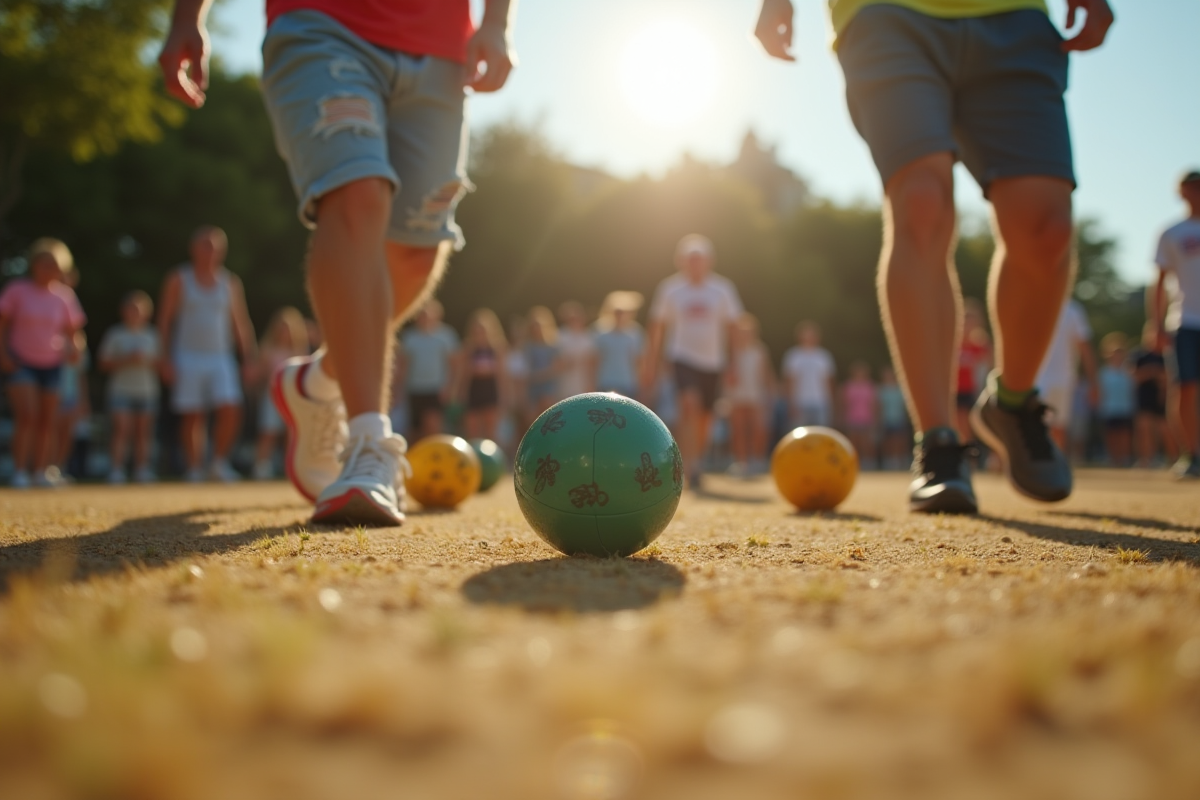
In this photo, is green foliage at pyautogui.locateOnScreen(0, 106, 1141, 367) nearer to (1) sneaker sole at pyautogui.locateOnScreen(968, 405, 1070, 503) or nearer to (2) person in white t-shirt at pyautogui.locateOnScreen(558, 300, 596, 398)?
(2) person in white t-shirt at pyautogui.locateOnScreen(558, 300, 596, 398)

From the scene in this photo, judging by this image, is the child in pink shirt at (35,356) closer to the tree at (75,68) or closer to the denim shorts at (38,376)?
the denim shorts at (38,376)

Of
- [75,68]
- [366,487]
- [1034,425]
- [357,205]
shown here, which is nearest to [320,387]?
[357,205]

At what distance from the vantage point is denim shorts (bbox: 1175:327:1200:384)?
831cm

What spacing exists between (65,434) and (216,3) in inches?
395

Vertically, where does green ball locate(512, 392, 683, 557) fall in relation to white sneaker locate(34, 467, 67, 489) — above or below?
above

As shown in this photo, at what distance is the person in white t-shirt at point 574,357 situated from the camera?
13273 mm

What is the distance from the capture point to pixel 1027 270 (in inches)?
167

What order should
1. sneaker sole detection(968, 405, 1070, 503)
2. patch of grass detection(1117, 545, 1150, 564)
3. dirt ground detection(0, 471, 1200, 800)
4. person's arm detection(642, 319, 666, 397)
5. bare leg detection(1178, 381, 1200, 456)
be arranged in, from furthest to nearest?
person's arm detection(642, 319, 666, 397), bare leg detection(1178, 381, 1200, 456), sneaker sole detection(968, 405, 1070, 503), patch of grass detection(1117, 545, 1150, 564), dirt ground detection(0, 471, 1200, 800)

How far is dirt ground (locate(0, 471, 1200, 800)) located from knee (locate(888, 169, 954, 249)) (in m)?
2.02

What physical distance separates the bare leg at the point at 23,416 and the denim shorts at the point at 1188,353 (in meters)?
10.3

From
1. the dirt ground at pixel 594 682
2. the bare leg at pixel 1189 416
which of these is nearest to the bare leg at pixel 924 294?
the dirt ground at pixel 594 682

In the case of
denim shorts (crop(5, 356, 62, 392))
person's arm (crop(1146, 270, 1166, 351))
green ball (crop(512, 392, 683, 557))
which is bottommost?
green ball (crop(512, 392, 683, 557))

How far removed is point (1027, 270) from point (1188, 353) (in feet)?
17.2

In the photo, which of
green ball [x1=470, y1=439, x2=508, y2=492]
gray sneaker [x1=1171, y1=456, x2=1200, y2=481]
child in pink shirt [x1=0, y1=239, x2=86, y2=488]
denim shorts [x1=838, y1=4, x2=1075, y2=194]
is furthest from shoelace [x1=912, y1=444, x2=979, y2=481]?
child in pink shirt [x1=0, y1=239, x2=86, y2=488]
